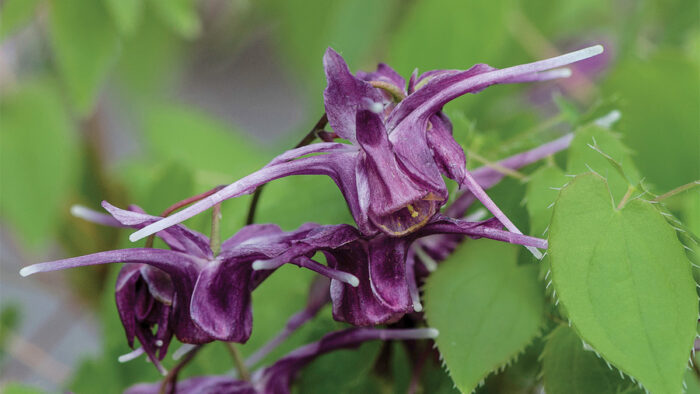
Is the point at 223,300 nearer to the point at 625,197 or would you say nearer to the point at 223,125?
the point at 625,197

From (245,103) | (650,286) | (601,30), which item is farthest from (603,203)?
(245,103)

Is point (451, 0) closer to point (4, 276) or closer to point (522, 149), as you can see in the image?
point (522, 149)

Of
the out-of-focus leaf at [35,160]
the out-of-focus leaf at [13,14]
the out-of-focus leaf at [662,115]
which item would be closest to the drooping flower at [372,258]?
the out-of-focus leaf at [662,115]

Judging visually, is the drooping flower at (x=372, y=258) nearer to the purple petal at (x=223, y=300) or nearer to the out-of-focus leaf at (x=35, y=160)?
the purple petal at (x=223, y=300)

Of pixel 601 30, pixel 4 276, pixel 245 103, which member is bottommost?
pixel 245 103

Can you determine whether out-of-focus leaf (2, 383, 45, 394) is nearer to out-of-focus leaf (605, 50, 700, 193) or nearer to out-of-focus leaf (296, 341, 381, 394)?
out-of-focus leaf (296, 341, 381, 394)

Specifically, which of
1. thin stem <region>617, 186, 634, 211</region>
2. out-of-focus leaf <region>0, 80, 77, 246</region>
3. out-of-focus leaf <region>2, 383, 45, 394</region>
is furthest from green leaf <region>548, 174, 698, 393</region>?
out-of-focus leaf <region>0, 80, 77, 246</region>
